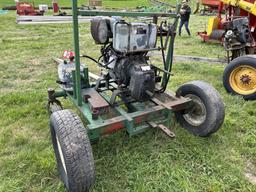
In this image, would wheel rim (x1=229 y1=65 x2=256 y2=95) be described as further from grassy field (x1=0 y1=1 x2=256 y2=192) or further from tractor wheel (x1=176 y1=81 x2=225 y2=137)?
tractor wheel (x1=176 y1=81 x2=225 y2=137)

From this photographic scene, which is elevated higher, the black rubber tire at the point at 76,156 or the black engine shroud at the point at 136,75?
the black engine shroud at the point at 136,75

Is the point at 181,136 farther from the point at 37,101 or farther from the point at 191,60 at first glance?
the point at 191,60

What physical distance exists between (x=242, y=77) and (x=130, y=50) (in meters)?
2.36

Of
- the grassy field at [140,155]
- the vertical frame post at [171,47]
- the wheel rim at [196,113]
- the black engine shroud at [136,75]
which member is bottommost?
the grassy field at [140,155]

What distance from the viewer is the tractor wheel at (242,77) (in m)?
4.19

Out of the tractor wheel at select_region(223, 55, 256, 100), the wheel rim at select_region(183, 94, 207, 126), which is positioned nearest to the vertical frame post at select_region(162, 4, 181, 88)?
the wheel rim at select_region(183, 94, 207, 126)

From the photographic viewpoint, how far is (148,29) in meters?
2.91

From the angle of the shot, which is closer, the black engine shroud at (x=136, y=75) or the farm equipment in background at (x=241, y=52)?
the black engine shroud at (x=136, y=75)

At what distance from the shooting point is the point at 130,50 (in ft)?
9.52

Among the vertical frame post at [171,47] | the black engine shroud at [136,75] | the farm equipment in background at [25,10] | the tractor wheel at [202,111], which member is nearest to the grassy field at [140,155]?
the tractor wheel at [202,111]

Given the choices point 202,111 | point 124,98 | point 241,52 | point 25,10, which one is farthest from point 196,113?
point 25,10

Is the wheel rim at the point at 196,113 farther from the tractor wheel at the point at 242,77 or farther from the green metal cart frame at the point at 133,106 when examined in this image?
the tractor wheel at the point at 242,77

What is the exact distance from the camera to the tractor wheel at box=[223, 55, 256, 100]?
4188 mm

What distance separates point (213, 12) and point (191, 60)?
14.9 meters
